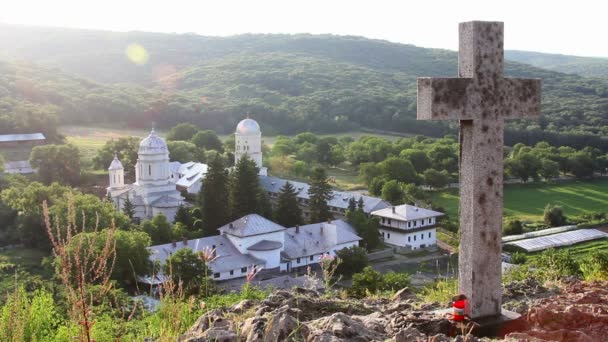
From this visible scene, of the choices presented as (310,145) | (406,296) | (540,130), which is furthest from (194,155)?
(406,296)

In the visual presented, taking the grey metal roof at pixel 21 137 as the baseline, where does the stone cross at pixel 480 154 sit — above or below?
above

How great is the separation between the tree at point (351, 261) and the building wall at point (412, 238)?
24.3 ft

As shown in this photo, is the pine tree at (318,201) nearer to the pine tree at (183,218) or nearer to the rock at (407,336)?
the pine tree at (183,218)

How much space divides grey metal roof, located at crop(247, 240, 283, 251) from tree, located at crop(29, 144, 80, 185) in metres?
24.5

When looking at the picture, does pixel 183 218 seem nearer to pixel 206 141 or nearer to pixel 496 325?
pixel 206 141

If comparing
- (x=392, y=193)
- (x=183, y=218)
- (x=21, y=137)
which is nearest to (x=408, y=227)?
(x=392, y=193)

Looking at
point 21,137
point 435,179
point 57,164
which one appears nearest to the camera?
point 57,164

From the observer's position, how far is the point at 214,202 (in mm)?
38938

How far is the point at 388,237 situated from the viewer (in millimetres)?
41406

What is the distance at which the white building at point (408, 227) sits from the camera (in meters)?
40.2

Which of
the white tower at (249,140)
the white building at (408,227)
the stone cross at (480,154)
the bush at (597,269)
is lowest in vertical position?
the white building at (408,227)

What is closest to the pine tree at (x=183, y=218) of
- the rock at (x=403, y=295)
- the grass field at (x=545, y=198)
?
the grass field at (x=545, y=198)

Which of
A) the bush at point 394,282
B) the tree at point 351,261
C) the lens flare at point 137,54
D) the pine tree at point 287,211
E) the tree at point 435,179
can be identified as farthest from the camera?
the lens flare at point 137,54

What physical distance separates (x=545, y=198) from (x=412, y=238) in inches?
898
